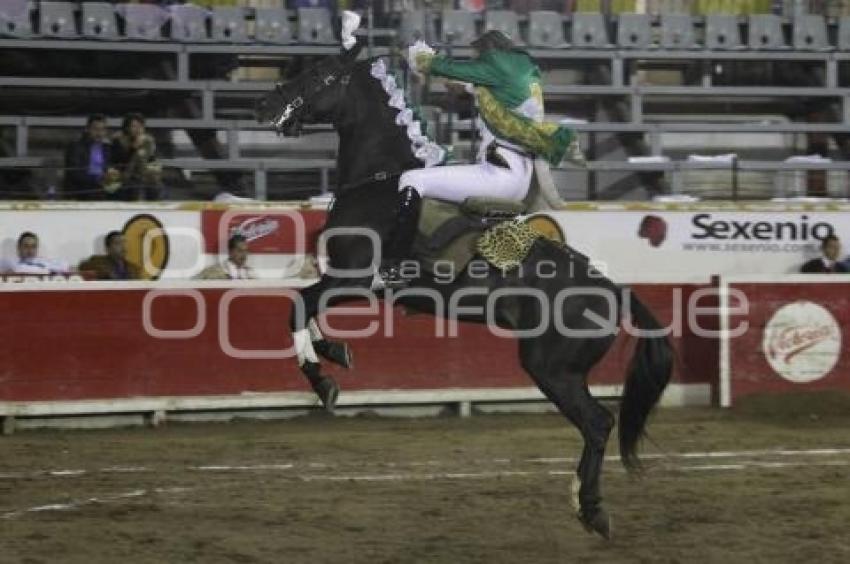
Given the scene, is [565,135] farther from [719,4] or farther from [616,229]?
[719,4]

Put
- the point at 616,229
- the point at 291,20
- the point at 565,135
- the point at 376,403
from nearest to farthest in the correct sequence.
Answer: the point at 565,135
the point at 376,403
the point at 616,229
the point at 291,20

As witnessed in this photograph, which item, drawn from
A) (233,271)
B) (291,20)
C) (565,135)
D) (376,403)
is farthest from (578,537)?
(291,20)

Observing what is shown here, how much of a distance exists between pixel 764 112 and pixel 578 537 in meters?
10.1

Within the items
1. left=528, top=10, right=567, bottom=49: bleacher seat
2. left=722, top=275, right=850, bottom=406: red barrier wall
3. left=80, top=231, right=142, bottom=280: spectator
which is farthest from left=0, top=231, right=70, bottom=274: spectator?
left=722, top=275, right=850, bottom=406: red barrier wall

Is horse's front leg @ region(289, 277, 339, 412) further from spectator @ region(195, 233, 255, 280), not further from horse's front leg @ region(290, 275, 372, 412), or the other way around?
spectator @ region(195, 233, 255, 280)

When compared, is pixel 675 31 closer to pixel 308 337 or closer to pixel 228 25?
pixel 228 25

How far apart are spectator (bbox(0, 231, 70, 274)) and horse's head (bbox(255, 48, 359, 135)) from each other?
5031 millimetres

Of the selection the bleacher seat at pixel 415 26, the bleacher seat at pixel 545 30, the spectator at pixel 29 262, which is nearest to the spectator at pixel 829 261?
the bleacher seat at pixel 545 30

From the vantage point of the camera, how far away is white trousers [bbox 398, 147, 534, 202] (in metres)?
7.37

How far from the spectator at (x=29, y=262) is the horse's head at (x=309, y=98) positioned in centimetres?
503

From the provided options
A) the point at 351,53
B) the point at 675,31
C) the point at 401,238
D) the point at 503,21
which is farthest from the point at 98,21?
the point at 401,238

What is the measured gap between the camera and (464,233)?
734 centimetres

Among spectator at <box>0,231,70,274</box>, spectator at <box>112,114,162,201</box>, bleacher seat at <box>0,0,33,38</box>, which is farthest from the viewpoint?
bleacher seat at <box>0,0,33,38</box>

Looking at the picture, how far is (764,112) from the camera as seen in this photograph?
16.3 metres
